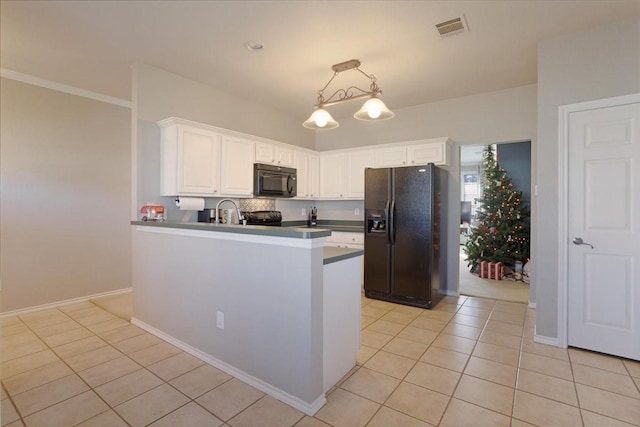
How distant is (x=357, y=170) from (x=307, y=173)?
0.79 metres

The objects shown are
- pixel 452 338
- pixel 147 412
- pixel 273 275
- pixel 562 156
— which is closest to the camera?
pixel 147 412

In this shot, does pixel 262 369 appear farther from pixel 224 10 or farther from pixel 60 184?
pixel 60 184

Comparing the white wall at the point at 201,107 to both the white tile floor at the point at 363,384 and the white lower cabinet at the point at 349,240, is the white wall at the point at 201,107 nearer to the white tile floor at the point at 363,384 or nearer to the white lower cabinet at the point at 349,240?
the white lower cabinet at the point at 349,240

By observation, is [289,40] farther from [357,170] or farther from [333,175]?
[333,175]

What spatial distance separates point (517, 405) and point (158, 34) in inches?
153

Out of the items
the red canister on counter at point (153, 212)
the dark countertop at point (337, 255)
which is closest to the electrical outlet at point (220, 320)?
the dark countertop at point (337, 255)

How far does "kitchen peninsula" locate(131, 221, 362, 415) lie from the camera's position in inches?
74.3

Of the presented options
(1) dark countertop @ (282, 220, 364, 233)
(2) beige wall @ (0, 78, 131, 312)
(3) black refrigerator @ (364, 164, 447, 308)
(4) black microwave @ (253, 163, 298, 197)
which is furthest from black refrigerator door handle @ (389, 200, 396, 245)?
(2) beige wall @ (0, 78, 131, 312)

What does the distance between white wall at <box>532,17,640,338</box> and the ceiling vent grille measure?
33.6 inches

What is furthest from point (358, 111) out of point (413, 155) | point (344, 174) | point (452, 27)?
point (344, 174)

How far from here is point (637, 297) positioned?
248cm

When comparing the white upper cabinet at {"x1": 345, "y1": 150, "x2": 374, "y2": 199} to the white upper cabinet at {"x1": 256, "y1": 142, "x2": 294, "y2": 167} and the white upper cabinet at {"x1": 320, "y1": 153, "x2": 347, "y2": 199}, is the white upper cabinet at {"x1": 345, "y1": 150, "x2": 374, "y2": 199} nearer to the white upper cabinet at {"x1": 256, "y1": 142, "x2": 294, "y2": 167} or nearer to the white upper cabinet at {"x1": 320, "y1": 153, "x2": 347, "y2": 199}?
the white upper cabinet at {"x1": 320, "y1": 153, "x2": 347, "y2": 199}

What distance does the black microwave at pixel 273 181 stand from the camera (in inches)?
159

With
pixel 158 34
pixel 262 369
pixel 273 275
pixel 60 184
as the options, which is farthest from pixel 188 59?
pixel 262 369
